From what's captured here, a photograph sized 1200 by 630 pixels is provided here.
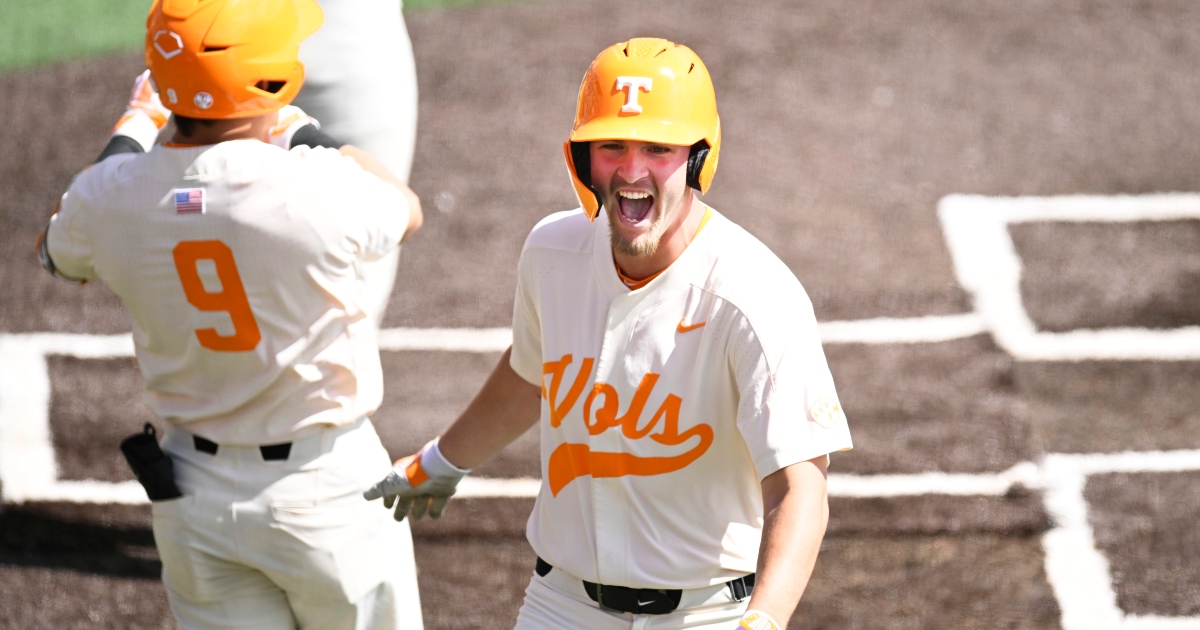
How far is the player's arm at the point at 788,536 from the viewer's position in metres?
2.82

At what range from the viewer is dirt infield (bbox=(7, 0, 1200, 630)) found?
546 centimetres

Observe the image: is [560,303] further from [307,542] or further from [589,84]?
[307,542]

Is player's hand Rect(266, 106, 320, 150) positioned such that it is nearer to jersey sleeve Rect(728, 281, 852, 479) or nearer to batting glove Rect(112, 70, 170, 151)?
batting glove Rect(112, 70, 170, 151)

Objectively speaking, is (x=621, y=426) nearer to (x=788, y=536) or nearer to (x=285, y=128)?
(x=788, y=536)

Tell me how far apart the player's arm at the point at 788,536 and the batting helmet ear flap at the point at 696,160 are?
73cm

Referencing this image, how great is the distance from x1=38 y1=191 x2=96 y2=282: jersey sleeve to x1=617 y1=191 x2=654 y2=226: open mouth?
148 cm

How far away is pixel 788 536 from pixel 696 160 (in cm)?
92

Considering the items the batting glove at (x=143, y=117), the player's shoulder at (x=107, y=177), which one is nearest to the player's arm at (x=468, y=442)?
the player's shoulder at (x=107, y=177)

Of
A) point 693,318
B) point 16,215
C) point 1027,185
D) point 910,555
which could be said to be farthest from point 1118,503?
point 16,215

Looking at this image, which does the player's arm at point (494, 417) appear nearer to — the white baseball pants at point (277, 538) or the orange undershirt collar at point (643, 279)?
the white baseball pants at point (277, 538)

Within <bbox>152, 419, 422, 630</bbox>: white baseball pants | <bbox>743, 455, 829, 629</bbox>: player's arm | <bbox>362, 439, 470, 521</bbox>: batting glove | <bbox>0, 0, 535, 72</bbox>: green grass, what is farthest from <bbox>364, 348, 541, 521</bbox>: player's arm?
<bbox>0, 0, 535, 72</bbox>: green grass

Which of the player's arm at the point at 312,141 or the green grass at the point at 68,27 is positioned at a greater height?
the player's arm at the point at 312,141

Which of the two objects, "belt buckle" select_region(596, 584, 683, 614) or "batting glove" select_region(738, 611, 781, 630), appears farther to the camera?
"belt buckle" select_region(596, 584, 683, 614)

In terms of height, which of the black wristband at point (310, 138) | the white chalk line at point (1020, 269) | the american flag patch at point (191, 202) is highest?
the white chalk line at point (1020, 269)
